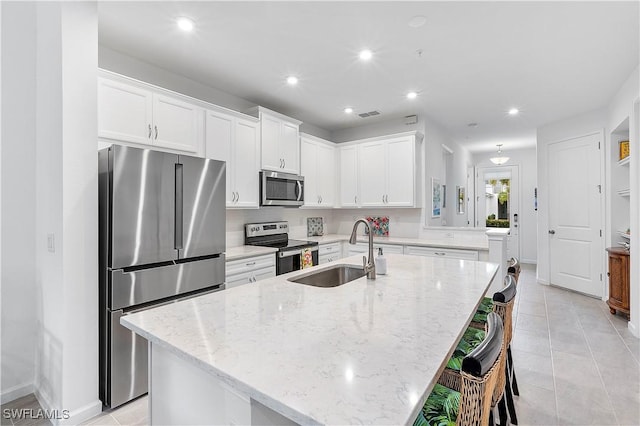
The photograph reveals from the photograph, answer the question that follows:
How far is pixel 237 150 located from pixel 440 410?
10.2ft

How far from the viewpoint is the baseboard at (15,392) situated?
7.27 feet

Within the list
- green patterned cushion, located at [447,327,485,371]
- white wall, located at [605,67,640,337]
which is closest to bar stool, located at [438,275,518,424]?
green patterned cushion, located at [447,327,485,371]

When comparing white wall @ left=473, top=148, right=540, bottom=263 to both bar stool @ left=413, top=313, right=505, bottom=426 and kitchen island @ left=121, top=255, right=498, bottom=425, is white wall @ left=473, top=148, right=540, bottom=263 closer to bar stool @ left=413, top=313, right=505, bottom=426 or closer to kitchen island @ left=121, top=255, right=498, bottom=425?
kitchen island @ left=121, top=255, right=498, bottom=425

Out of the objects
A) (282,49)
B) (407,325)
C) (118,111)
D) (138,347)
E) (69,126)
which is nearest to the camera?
(407,325)

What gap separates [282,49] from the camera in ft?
9.09

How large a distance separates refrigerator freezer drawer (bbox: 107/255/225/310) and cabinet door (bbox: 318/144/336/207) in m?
2.44

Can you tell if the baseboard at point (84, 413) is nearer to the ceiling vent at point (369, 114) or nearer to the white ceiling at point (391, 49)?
the white ceiling at point (391, 49)

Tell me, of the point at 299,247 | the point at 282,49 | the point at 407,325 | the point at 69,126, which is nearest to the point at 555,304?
the point at 299,247

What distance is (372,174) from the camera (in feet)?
15.9

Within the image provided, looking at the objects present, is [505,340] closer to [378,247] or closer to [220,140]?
[378,247]

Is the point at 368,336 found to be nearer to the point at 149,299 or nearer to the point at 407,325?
the point at 407,325

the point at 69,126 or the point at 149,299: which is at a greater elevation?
the point at 69,126

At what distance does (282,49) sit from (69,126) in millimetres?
1745

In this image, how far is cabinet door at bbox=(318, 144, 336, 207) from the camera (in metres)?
4.86
